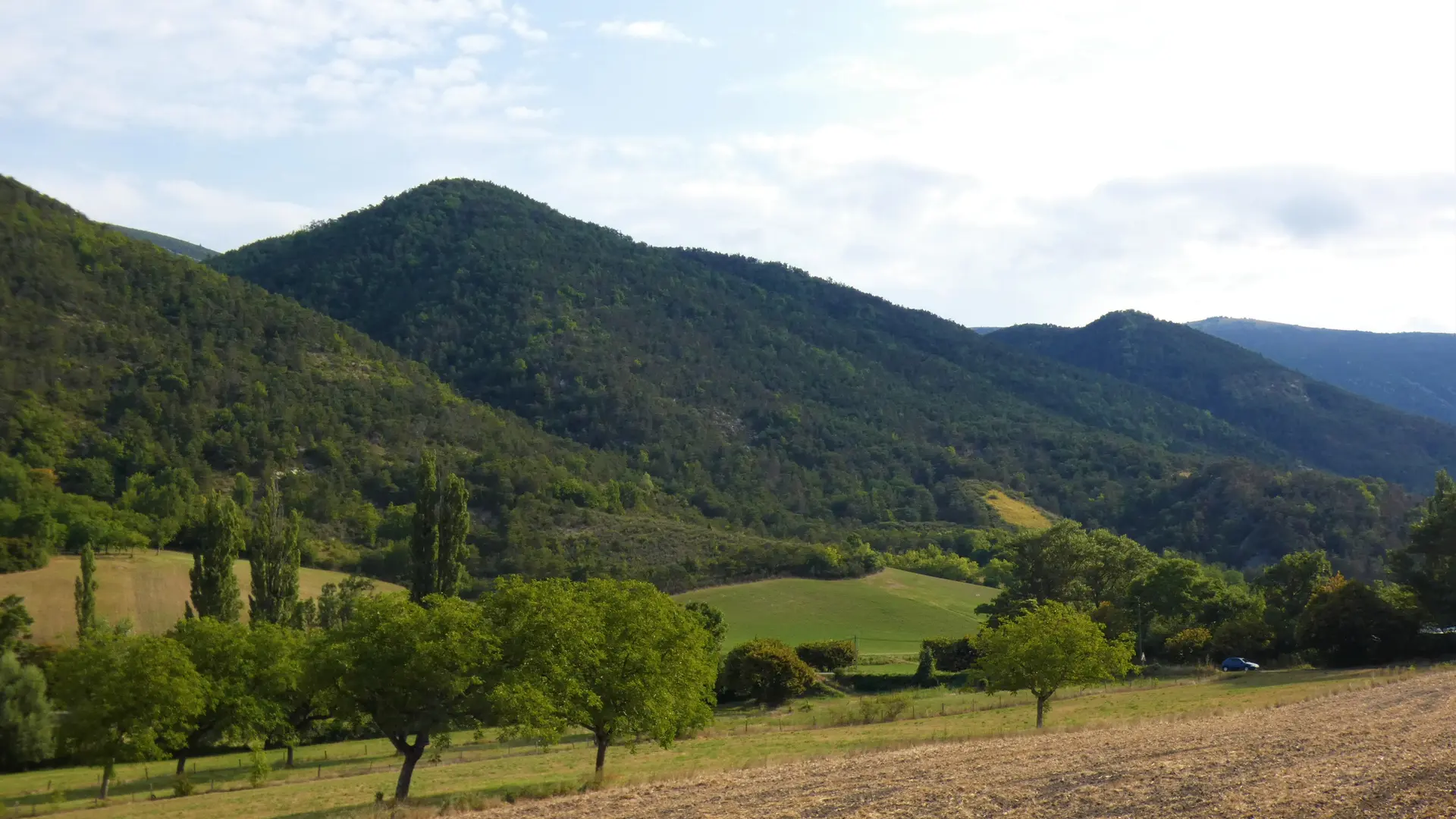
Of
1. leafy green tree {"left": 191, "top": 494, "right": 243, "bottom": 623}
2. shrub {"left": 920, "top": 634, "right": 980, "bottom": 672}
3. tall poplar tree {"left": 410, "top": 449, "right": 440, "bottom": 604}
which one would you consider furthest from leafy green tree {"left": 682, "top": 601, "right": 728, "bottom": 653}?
leafy green tree {"left": 191, "top": 494, "right": 243, "bottom": 623}

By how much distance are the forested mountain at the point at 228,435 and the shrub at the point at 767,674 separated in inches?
1758

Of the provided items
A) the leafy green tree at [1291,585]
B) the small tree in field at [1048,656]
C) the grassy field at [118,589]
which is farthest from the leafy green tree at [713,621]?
the leafy green tree at [1291,585]

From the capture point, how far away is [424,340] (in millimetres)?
191375

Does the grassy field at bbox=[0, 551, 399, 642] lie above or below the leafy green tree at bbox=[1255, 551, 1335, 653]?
below

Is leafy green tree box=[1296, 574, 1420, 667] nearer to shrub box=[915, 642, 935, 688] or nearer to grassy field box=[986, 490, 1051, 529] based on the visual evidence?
shrub box=[915, 642, 935, 688]

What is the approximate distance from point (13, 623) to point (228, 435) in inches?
2205

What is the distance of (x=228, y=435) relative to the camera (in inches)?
4609

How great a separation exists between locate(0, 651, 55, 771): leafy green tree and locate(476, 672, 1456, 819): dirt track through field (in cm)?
3648

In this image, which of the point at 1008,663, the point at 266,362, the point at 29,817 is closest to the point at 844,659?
the point at 1008,663

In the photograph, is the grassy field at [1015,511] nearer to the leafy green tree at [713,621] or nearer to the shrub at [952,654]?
the shrub at [952,654]

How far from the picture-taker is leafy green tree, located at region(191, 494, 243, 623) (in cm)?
5856

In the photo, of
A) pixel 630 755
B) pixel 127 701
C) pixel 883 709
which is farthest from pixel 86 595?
pixel 883 709

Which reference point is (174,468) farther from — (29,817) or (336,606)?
(29,817)

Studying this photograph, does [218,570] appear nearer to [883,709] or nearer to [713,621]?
[713,621]
